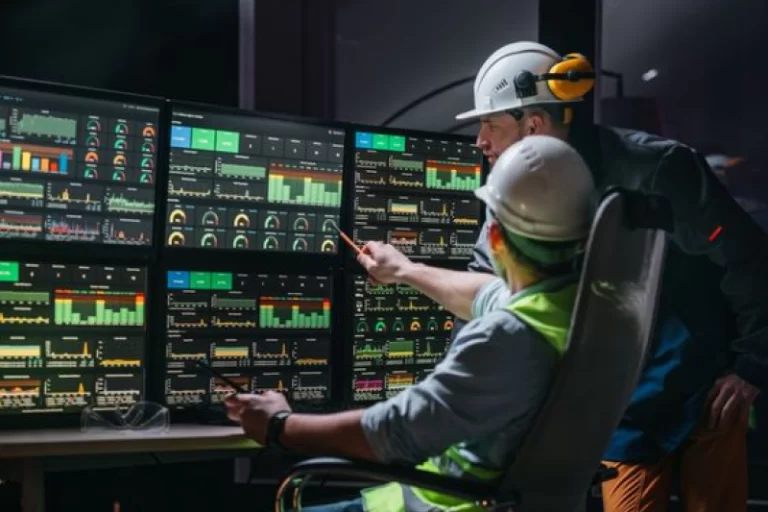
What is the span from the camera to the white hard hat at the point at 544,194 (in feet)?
6.13

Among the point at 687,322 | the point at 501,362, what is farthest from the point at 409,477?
the point at 687,322

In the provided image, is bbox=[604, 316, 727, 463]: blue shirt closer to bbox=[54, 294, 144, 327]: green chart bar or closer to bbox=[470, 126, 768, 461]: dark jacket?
bbox=[470, 126, 768, 461]: dark jacket

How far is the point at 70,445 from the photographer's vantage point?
2.55 metres

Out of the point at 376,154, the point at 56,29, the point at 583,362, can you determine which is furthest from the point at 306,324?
the point at 583,362

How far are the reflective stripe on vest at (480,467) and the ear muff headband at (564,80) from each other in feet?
3.32

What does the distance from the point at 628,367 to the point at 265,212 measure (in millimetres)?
1625

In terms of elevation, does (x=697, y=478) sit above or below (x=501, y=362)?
below

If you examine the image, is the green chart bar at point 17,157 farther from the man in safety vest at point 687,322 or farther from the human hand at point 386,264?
the man in safety vest at point 687,322

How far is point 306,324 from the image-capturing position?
Result: 3322 mm

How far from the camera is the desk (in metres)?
2.52

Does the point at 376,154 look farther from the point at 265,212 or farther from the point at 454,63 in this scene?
the point at 454,63

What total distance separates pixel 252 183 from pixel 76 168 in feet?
1.80

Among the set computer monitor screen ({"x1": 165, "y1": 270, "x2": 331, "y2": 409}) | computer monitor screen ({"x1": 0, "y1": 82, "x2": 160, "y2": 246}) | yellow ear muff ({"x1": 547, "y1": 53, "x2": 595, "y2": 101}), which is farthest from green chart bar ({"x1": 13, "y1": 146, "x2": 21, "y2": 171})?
yellow ear muff ({"x1": 547, "y1": 53, "x2": 595, "y2": 101})

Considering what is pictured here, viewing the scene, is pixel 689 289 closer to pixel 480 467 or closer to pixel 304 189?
pixel 480 467
